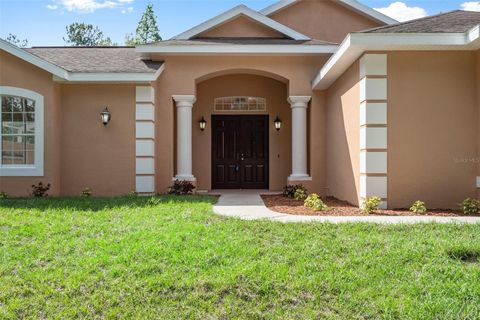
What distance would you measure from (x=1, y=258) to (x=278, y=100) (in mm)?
9983

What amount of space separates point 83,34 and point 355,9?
36.0 meters

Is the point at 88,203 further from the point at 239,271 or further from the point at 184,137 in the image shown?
the point at 239,271

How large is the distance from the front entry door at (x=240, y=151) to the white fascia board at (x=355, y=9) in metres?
3.89

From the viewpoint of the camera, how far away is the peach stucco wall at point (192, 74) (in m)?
11.2

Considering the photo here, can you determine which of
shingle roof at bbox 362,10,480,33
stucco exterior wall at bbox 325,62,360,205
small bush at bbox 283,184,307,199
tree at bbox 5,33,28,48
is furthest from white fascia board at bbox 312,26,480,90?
tree at bbox 5,33,28,48

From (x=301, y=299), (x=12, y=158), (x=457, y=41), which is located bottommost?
(x=301, y=299)

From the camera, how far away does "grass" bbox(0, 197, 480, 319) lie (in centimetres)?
372

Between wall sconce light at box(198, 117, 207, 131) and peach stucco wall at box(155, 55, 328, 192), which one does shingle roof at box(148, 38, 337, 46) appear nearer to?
peach stucco wall at box(155, 55, 328, 192)

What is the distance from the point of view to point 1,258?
4.82 meters

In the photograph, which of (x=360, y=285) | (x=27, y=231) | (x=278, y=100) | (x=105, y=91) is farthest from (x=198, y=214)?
(x=278, y=100)

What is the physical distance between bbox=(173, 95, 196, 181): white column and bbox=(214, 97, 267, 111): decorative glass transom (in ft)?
→ 7.34

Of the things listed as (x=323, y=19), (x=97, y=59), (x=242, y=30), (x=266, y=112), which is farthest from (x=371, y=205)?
(x=323, y=19)

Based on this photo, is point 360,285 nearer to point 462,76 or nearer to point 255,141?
point 462,76

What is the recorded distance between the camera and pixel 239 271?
4246mm
